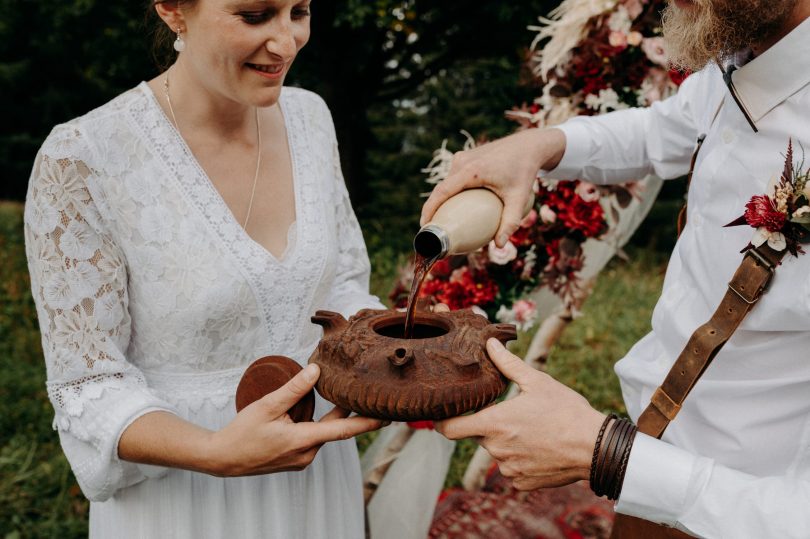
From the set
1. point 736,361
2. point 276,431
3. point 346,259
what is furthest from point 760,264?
point 346,259

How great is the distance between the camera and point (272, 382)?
5.86 feet

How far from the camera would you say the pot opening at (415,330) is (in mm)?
1812

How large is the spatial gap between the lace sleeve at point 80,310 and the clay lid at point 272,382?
0.24 m

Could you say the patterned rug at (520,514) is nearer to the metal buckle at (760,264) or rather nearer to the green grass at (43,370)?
the green grass at (43,370)

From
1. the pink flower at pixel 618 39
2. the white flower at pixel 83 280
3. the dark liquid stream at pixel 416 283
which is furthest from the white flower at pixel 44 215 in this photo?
the pink flower at pixel 618 39

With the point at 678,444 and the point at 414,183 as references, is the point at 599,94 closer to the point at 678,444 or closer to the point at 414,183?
the point at 678,444

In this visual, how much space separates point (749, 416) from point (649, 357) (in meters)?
0.34

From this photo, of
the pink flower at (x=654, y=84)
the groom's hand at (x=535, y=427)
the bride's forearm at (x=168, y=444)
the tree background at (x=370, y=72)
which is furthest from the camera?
the tree background at (x=370, y=72)

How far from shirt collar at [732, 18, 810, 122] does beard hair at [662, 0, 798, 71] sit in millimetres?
47

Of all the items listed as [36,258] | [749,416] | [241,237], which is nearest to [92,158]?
[36,258]

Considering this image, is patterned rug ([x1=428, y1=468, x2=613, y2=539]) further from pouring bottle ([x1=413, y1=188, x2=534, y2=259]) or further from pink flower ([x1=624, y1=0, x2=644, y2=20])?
pink flower ([x1=624, y1=0, x2=644, y2=20])

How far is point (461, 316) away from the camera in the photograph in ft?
5.97

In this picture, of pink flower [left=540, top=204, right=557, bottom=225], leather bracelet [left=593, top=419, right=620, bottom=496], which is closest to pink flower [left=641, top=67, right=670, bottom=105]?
pink flower [left=540, top=204, right=557, bottom=225]

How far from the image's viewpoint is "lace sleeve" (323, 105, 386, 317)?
93.8 inches
